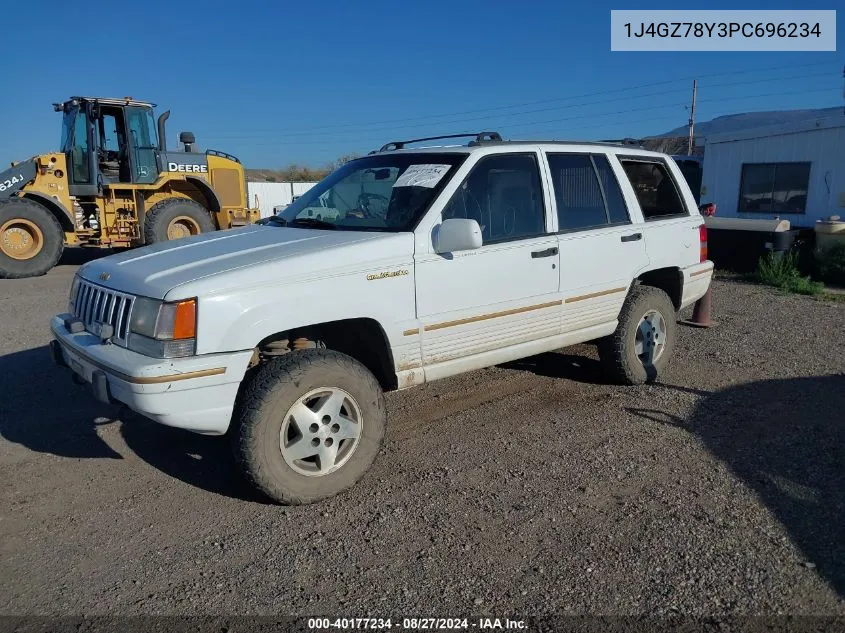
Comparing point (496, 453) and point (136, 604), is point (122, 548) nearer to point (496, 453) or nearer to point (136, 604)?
point (136, 604)

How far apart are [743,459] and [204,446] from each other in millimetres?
3482

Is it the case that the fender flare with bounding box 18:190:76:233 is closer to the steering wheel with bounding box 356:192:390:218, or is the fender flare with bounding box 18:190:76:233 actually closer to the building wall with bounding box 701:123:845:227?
the steering wheel with bounding box 356:192:390:218

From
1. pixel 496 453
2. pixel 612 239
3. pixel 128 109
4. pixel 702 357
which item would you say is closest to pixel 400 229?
pixel 496 453

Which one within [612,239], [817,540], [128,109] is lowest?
[817,540]

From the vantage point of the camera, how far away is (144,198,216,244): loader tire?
13133 millimetres

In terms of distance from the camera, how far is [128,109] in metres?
13.0

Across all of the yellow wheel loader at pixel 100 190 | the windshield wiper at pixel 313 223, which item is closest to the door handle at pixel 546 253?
the windshield wiper at pixel 313 223

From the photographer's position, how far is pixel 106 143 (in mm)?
13289

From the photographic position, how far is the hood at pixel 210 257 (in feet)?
11.1

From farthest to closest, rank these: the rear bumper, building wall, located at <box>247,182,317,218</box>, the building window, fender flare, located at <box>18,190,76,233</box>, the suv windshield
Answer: building wall, located at <box>247,182,317,218</box> → the building window → fender flare, located at <box>18,190,76,233</box> → the rear bumper → the suv windshield

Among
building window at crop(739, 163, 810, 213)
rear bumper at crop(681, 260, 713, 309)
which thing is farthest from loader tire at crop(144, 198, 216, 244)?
building window at crop(739, 163, 810, 213)

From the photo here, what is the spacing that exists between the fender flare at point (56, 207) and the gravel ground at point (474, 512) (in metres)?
8.04

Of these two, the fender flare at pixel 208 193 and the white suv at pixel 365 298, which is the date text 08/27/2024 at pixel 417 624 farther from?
the fender flare at pixel 208 193

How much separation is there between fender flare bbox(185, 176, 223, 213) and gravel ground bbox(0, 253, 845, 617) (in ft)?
30.8
